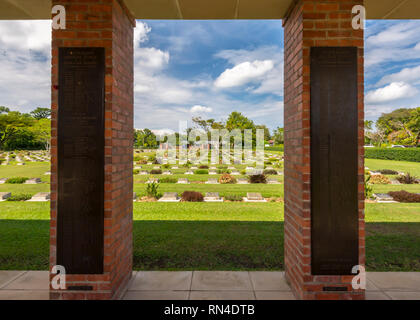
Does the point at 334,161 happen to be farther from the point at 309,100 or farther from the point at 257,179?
the point at 257,179

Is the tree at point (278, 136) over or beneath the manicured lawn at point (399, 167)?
over

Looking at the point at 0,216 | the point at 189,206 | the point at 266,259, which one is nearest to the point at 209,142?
the point at 189,206

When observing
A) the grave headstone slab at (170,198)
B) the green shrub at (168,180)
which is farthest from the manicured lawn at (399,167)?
the grave headstone slab at (170,198)

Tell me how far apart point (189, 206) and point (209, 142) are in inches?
1038

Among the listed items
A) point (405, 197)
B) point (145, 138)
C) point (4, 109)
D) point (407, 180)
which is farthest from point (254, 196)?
point (145, 138)

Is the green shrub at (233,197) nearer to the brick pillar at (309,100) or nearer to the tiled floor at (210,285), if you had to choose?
the tiled floor at (210,285)

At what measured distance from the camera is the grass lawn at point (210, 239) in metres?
4.11

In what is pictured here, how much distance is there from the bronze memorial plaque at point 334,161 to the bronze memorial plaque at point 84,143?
94.4 inches

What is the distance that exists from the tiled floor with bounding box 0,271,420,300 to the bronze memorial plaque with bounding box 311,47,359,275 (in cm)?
77

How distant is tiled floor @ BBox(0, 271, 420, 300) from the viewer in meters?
3.10

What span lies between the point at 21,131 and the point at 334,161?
4630 centimetres

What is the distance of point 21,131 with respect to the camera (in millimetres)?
37719

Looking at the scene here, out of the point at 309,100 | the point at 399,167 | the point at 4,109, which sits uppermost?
the point at 4,109
